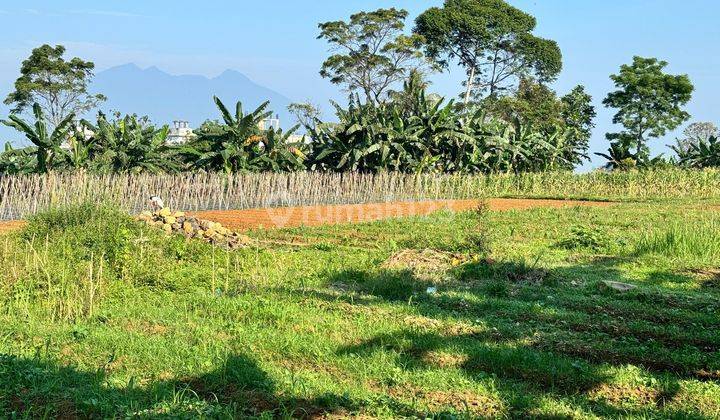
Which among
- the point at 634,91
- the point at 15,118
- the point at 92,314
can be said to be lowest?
the point at 92,314

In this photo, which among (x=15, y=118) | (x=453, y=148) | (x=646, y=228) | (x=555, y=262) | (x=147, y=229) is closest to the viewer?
(x=555, y=262)

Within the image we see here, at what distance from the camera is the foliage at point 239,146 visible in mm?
18391

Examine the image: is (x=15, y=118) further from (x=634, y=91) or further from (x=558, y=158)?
(x=634, y=91)

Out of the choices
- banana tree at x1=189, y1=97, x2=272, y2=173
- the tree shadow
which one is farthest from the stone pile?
banana tree at x1=189, y1=97, x2=272, y2=173

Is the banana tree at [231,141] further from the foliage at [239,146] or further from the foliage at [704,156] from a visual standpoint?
the foliage at [704,156]

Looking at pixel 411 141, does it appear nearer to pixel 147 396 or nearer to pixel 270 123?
pixel 270 123

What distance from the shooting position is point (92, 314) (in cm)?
634

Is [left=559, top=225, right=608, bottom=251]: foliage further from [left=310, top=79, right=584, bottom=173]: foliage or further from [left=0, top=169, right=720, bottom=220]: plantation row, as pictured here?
[left=310, top=79, right=584, bottom=173]: foliage

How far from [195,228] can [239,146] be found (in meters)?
Result: 8.14

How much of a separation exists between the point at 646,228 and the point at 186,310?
868 cm

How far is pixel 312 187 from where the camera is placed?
61.4ft

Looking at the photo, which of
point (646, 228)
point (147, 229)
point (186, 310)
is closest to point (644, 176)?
point (646, 228)

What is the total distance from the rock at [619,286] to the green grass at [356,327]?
13 centimetres

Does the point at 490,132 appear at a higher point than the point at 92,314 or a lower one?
higher
